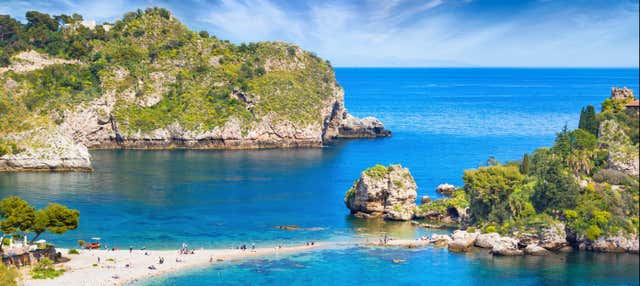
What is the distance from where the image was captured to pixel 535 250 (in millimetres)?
82062

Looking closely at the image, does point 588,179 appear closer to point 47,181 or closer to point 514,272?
point 514,272

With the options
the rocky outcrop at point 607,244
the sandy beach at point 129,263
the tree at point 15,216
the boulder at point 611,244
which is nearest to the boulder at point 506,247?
the rocky outcrop at point 607,244

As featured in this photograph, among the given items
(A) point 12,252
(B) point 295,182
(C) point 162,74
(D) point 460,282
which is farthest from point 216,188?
(C) point 162,74

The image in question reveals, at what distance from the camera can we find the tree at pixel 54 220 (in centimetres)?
7906

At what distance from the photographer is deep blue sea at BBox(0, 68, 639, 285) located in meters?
76.1

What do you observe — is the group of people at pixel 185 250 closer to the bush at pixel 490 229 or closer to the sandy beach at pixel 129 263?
the sandy beach at pixel 129 263

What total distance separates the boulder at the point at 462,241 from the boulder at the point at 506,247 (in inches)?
131

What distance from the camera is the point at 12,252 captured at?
75.4m

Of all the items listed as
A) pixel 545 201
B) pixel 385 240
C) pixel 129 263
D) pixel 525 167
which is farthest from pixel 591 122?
pixel 129 263

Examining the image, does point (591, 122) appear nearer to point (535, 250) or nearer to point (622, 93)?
point (622, 93)

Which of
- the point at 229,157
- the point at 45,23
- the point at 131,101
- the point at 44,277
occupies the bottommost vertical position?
the point at 44,277

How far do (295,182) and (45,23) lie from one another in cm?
10546

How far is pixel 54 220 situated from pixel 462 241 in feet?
156

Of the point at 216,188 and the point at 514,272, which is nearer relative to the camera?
the point at 514,272
